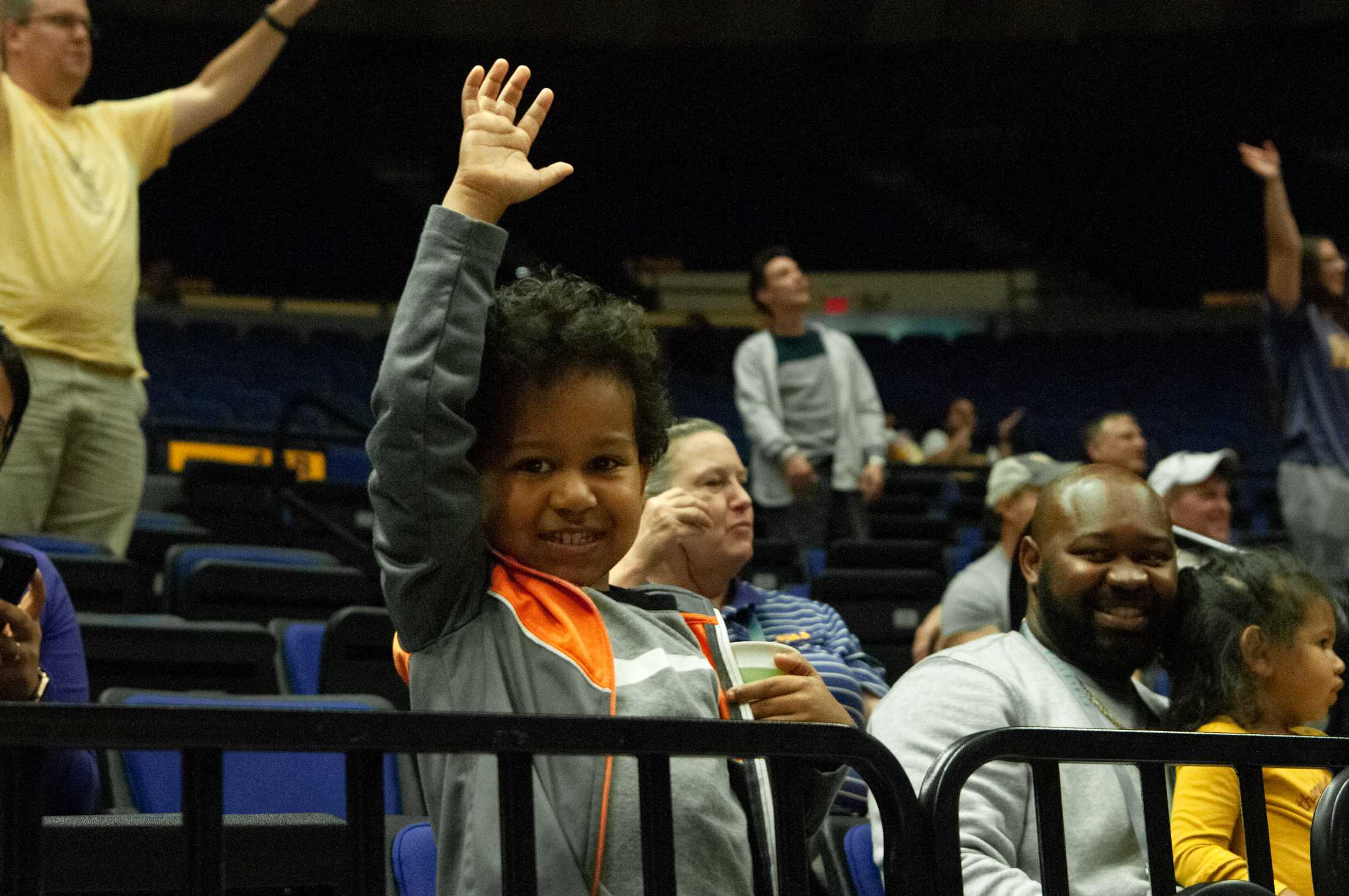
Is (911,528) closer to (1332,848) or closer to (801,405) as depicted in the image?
(801,405)

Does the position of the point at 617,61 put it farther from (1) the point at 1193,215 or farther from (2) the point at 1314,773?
(2) the point at 1314,773

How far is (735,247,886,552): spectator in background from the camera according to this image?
4785 millimetres

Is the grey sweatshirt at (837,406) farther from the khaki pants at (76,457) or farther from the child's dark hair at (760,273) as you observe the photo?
the khaki pants at (76,457)

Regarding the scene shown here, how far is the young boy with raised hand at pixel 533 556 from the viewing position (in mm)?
1219

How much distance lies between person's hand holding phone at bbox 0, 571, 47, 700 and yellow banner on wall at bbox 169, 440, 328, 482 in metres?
5.35

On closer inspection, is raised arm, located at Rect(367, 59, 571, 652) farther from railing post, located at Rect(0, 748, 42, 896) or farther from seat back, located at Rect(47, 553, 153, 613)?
seat back, located at Rect(47, 553, 153, 613)

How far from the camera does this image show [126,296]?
11.0 ft

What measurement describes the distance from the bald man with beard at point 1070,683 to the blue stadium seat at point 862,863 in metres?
0.09

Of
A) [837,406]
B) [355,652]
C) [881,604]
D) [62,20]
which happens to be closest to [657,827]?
[355,652]

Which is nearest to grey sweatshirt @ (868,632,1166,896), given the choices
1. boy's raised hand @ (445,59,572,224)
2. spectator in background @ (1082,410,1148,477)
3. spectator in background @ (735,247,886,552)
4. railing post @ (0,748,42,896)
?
boy's raised hand @ (445,59,572,224)

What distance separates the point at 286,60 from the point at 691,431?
11.6 meters

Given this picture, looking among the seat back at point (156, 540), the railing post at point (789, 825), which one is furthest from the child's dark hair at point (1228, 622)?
the seat back at point (156, 540)

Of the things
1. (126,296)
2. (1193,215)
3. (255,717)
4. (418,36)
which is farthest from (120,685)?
(1193,215)

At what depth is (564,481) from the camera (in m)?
1.32
